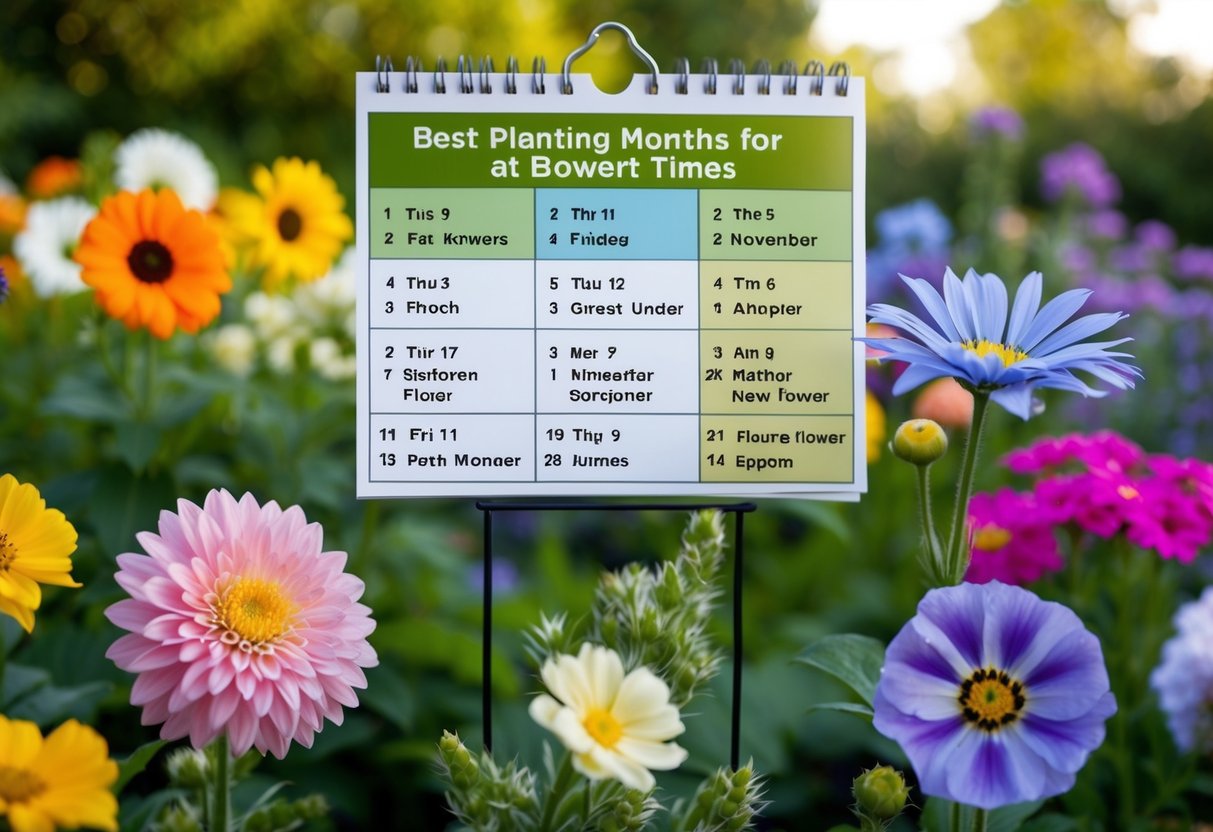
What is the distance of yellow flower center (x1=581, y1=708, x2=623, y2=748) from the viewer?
0.83 m

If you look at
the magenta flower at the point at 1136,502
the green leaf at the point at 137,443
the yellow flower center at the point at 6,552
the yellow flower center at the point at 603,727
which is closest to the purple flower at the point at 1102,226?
the magenta flower at the point at 1136,502

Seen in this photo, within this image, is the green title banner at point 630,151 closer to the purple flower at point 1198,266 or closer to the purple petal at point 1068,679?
the purple petal at point 1068,679

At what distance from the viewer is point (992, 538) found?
51.1 inches

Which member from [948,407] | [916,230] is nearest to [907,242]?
[916,230]

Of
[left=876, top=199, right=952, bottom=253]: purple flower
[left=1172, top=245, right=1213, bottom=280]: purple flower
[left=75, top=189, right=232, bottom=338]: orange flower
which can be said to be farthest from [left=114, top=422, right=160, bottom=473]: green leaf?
[left=1172, top=245, right=1213, bottom=280]: purple flower

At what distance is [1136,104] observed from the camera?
9484 mm

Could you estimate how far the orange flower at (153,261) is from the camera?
1239mm

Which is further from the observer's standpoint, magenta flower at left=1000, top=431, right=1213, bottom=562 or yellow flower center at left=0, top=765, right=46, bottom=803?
magenta flower at left=1000, top=431, right=1213, bottom=562

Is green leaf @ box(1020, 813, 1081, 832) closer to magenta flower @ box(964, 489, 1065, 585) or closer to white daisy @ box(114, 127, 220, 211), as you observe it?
magenta flower @ box(964, 489, 1065, 585)

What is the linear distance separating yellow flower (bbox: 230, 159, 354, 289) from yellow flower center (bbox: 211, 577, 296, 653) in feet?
2.66

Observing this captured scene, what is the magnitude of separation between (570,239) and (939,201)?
844cm

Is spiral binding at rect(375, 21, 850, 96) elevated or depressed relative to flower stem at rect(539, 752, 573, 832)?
elevated

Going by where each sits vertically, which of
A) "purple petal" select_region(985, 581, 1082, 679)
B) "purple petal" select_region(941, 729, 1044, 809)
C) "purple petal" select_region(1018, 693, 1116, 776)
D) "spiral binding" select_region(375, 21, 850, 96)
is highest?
"spiral binding" select_region(375, 21, 850, 96)

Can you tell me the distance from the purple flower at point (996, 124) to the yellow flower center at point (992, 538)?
201 cm
